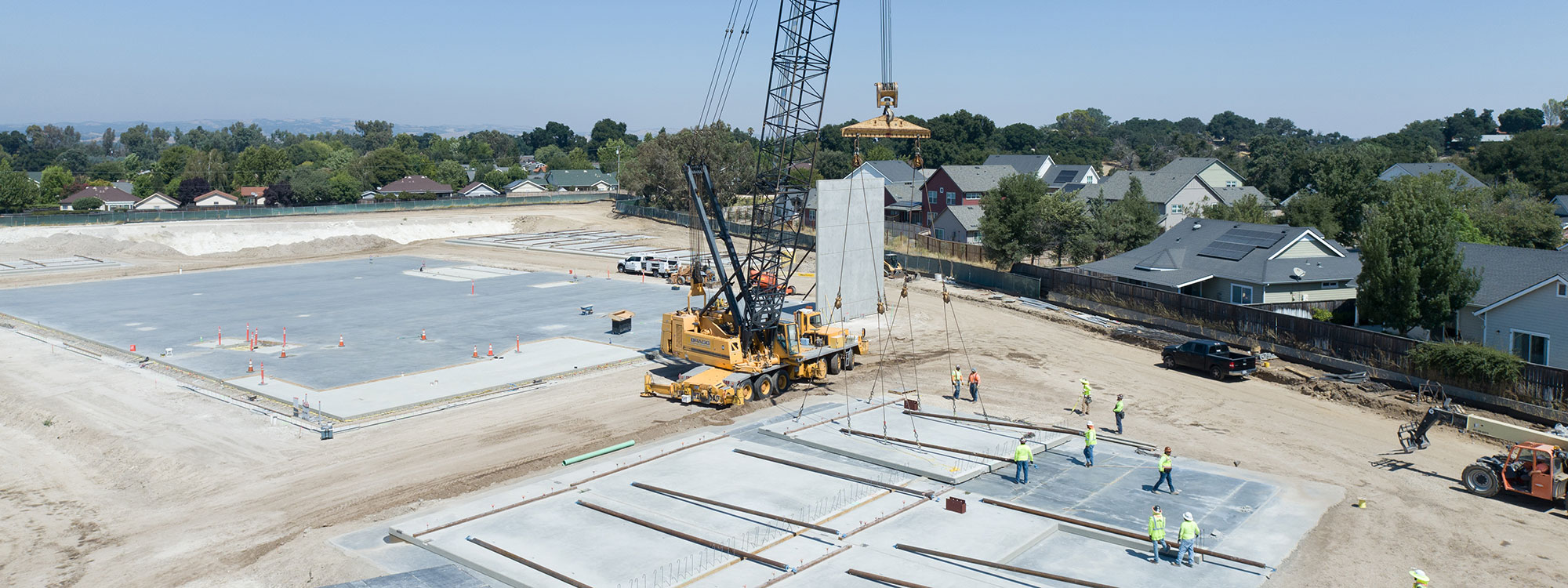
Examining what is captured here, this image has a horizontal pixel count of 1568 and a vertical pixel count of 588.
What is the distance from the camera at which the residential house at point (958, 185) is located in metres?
88.9

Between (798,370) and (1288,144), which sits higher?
(1288,144)

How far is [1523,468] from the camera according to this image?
23.8 metres

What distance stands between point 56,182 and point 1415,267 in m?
164

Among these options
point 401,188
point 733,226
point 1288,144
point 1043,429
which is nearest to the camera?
point 1043,429

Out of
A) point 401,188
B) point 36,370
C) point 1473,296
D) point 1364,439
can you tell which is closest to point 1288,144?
point 1473,296

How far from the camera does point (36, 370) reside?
1512 inches

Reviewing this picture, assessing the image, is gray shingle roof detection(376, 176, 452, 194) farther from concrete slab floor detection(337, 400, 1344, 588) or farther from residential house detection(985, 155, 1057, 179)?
concrete slab floor detection(337, 400, 1344, 588)

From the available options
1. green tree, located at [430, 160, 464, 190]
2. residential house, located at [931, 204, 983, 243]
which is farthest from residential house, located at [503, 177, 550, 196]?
residential house, located at [931, 204, 983, 243]

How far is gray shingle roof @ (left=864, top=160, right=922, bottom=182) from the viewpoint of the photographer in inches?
4599

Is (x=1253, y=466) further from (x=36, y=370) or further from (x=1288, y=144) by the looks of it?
(x=1288, y=144)

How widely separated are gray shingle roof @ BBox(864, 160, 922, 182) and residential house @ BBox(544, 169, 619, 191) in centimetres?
5828

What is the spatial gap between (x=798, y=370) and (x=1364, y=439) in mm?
17823

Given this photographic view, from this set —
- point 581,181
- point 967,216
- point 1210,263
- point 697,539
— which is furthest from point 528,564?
point 581,181

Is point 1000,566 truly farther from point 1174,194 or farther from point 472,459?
point 1174,194
